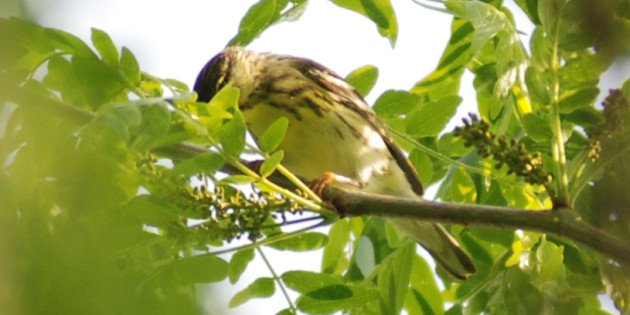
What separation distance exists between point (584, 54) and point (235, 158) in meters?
0.80

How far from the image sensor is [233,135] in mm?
1875

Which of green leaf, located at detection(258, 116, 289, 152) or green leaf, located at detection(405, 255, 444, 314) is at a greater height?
green leaf, located at detection(258, 116, 289, 152)

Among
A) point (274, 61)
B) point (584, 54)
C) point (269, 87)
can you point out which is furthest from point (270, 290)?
point (274, 61)

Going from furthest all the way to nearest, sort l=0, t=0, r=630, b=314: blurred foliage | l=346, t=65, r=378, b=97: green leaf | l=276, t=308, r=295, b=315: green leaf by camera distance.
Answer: l=346, t=65, r=378, b=97: green leaf, l=276, t=308, r=295, b=315: green leaf, l=0, t=0, r=630, b=314: blurred foliage

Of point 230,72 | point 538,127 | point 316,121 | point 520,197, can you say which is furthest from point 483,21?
point 230,72

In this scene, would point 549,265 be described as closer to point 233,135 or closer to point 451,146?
point 451,146

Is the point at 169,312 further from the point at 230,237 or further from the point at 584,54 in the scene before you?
the point at 584,54

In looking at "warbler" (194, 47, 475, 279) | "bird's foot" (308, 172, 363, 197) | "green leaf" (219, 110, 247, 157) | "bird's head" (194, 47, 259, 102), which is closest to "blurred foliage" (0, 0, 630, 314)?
"green leaf" (219, 110, 247, 157)

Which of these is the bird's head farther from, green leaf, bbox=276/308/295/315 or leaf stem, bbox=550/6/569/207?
leaf stem, bbox=550/6/569/207

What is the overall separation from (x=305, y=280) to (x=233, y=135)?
0.68 metres

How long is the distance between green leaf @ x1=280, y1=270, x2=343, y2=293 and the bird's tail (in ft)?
1.47

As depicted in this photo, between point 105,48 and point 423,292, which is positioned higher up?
point 105,48

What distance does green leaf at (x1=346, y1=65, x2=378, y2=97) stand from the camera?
116 inches

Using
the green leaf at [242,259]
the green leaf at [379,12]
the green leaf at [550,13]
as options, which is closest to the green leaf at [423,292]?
the green leaf at [242,259]
